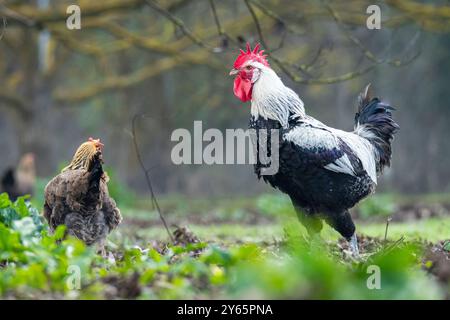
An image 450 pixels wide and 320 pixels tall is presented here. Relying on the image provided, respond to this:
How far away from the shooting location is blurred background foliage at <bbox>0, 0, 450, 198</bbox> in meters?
19.2

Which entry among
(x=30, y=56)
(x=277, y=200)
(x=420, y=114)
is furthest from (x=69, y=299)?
(x=420, y=114)

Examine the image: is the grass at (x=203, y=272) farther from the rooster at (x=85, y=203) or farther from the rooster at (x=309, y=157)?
the rooster at (x=309, y=157)

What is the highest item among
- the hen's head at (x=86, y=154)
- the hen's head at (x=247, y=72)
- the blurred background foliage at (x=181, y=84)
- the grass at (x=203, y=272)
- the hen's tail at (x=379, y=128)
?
the blurred background foliage at (x=181, y=84)

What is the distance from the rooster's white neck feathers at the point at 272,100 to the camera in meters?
7.05

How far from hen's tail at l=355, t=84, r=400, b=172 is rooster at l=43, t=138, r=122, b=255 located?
9.46ft

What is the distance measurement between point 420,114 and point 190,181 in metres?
9.82

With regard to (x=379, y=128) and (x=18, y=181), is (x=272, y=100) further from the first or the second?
(x=18, y=181)

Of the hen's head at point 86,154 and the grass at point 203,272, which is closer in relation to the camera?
the grass at point 203,272

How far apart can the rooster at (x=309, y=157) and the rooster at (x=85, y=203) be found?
1584 millimetres

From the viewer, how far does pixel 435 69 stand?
2677 centimetres

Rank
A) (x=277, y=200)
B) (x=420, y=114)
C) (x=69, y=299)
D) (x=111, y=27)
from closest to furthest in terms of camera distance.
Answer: (x=69, y=299) → (x=277, y=200) → (x=111, y=27) → (x=420, y=114)

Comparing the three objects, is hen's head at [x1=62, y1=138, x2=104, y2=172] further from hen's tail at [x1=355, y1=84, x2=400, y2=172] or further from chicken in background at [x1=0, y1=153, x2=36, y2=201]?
chicken in background at [x1=0, y1=153, x2=36, y2=201]

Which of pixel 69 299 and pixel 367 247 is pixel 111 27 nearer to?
pixel 367 247

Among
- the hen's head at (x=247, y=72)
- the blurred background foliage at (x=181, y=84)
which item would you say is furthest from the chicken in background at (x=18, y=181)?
the hen's head at (x=247, y=72)
